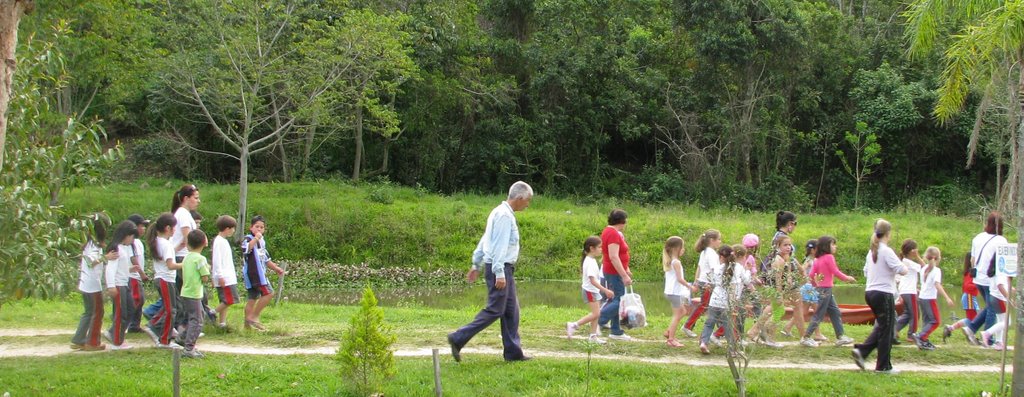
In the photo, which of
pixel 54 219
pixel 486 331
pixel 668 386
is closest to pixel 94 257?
pixel 54 219

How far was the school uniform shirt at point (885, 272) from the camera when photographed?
342 inches

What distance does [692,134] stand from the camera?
3119cm

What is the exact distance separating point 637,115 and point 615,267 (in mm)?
22667

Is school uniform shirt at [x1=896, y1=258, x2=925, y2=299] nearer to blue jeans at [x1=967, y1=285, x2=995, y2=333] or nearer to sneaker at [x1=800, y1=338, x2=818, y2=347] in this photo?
blue jeans at [x1=967, y1=285, x2=995, y2=333]

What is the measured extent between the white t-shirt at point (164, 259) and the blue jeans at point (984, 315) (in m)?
9.13

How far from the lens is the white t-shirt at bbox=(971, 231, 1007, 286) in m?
10.1

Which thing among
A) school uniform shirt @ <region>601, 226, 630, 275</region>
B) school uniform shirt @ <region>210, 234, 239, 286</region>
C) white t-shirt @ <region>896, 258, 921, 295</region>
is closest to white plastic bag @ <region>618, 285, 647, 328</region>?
school uniform shirt @ <region>601, 226, 630, 275</region>

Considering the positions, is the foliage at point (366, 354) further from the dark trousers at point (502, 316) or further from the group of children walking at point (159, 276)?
the group of children walking at point (159, 276)

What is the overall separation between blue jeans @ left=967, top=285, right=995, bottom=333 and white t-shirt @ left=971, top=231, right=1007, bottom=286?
12 centimetres

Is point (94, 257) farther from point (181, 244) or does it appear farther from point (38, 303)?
point (38, 303)

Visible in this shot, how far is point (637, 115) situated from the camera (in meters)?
31.8

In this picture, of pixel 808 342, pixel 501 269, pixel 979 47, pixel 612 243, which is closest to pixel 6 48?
pixel 501 269

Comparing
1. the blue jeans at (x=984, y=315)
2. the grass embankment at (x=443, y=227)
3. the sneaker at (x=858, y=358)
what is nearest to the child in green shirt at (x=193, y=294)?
the sneaker at (x=858, y=358)

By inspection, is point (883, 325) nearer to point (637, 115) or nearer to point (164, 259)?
point (164, 259)
